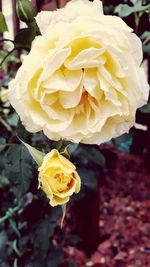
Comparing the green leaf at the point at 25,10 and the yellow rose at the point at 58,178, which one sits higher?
the green leaf at the point at 25,10

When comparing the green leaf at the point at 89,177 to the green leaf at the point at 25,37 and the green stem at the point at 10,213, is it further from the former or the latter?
the green leaf at the point at 25,37

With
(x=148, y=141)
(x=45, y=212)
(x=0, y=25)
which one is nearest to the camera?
(x=0, y=25)

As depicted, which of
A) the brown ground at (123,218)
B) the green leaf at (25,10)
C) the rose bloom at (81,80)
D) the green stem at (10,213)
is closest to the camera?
the rose bloom at (81,80)

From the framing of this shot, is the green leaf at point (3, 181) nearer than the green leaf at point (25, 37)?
No

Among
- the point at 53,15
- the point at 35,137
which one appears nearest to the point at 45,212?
the point at 35,137

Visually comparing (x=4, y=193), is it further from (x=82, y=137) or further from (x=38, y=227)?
(x=82, y=137)

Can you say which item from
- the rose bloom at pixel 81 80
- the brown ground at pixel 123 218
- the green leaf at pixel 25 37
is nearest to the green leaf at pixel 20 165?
the green leaf at pixel 25 37

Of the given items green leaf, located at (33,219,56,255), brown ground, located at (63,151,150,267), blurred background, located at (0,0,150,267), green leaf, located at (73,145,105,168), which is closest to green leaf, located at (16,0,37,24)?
blurred background, located at (0,0,150,267)
